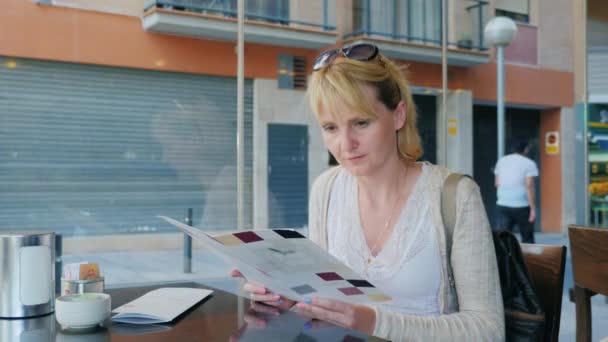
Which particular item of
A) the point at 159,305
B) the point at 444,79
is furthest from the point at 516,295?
the point at 444,79

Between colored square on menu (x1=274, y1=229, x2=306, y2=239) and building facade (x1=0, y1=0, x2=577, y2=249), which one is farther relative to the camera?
building facade (x1=0, y1=0, x2=577, y2=249)

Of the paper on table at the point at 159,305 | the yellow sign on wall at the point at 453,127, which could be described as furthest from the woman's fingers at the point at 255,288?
the yellow sign on wall at the point at 453,127

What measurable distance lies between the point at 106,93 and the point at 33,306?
11.0 ft

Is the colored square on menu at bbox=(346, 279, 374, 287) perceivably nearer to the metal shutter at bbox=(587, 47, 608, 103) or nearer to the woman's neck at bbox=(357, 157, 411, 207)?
the woman's neck at bbox=(357, 157, 411, 207)

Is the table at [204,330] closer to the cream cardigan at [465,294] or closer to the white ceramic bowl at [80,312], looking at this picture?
the white ceramic bowl at [80,312]

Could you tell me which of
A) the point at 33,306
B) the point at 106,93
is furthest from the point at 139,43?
the point at 33,306

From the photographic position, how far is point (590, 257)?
5.80 ft

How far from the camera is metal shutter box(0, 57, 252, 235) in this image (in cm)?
393

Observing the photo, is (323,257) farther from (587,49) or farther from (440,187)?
(587,49)

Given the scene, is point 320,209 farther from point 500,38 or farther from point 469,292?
point 500,38

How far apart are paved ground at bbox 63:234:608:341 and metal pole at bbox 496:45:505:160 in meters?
1.51

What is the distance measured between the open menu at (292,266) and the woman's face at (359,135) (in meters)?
0.43

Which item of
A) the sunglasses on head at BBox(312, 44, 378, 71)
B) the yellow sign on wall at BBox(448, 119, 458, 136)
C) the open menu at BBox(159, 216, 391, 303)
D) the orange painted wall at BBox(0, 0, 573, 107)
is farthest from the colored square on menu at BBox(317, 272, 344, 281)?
the yellow sign on wall at BBox(448, 119, 458, 136)

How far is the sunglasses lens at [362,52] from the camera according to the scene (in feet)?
4.86
